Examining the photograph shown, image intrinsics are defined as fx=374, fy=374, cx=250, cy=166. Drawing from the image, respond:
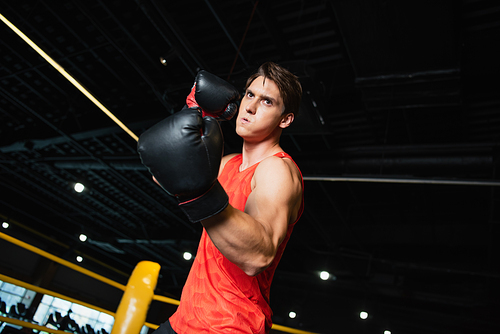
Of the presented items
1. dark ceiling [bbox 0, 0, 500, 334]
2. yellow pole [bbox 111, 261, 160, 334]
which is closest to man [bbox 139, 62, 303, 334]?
yellow pole [bbox 111, 261, 160, 334]

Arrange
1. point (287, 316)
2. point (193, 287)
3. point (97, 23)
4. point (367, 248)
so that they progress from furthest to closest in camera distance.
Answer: point (287, 316) < point (367, 248) < point (97, 23) < point (193, 287)

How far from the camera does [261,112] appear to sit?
133 centimetres

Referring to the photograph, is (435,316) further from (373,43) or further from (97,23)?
(97,23)

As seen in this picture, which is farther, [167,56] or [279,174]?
[167,56]

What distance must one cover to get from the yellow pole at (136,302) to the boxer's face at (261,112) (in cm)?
115

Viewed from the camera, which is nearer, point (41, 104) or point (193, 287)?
point (193, 287)

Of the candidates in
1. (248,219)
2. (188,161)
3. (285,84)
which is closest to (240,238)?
(248,219)

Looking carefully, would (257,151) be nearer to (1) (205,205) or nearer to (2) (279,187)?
(2) (279,187)

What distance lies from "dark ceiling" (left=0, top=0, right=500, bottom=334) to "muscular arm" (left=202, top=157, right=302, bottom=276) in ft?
7.31

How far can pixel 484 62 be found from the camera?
14.5 feet

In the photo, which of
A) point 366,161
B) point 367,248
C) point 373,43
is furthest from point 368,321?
point 373,43

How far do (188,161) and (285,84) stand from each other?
28.8 inches

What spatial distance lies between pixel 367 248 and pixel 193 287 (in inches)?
344

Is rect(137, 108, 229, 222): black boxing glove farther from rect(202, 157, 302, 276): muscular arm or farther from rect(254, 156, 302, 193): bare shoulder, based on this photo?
rect(254, 156, 302, 193): bare shoulder
